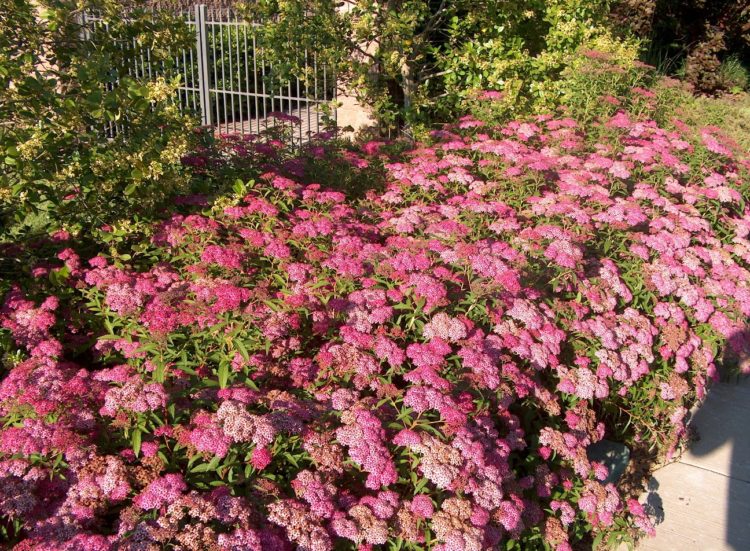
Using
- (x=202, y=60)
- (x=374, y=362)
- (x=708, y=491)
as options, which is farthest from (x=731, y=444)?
(x=202, y=60)

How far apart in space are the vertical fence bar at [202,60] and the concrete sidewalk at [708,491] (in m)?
7.65

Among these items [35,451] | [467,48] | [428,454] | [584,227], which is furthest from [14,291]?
[467,48]

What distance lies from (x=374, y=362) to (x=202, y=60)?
320 inches

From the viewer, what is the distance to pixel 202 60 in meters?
9.59

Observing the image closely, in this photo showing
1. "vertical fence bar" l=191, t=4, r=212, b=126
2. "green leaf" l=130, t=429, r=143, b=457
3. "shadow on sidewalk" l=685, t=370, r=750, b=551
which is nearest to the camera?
"green leaf" l=130, t=429, r=143, b=457

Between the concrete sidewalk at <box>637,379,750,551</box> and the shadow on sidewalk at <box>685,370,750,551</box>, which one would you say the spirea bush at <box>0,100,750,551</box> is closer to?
the concrete sidewalk at <box>637,379,750,551</box>

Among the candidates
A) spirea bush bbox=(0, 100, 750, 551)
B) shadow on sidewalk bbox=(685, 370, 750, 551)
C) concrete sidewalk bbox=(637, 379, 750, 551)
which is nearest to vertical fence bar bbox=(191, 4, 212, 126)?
spirea bush bbox=(0, 100, 750, 551)

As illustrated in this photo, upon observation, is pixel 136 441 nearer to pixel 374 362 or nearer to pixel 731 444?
pixel 374 362

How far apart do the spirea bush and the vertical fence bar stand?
5321 millimetres

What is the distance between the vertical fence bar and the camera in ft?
31.0

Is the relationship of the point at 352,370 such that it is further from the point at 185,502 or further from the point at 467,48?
the point at 467,48

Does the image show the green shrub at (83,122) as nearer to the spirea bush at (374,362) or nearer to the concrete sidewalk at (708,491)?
the spirea bush at (374,362)

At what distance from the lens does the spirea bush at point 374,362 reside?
2.24m

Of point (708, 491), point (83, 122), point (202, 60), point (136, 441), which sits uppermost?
point (202, 60)
